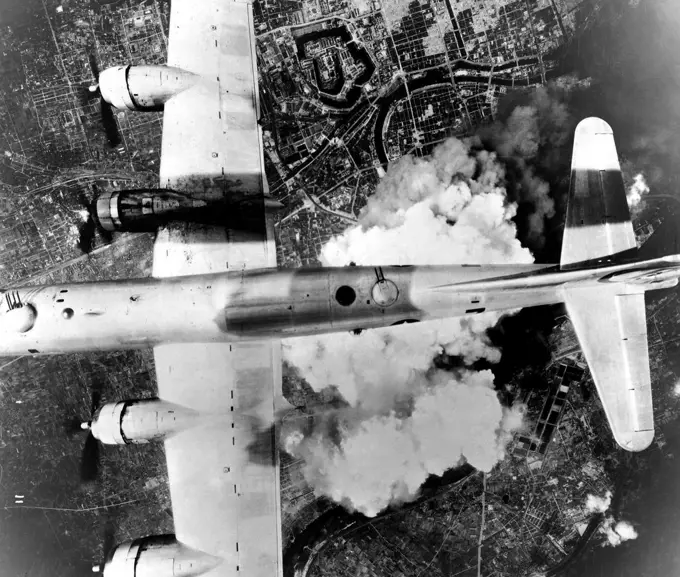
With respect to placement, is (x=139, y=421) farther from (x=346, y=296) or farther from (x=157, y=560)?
(x=346, y=296)

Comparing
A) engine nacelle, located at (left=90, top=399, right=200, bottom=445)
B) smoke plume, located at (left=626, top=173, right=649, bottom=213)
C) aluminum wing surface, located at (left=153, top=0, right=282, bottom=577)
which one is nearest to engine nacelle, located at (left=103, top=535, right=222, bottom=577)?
aluminum wing surface, located at (left=153, top=0, right=282, bottom=577)

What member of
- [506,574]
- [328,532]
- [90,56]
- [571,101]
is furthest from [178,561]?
[571,101]

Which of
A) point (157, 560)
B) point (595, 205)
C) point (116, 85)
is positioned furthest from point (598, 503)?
point (116, 85)

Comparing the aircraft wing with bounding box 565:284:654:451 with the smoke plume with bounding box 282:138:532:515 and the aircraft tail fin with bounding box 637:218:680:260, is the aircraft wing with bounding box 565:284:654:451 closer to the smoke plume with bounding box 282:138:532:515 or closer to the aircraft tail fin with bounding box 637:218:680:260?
the smoke plume with bounding box 282:138:532:515

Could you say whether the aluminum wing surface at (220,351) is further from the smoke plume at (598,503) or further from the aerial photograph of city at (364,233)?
the smoke plume at (598,503)

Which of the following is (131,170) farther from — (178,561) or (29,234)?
(178,561)

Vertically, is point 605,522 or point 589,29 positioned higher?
point 589,29
